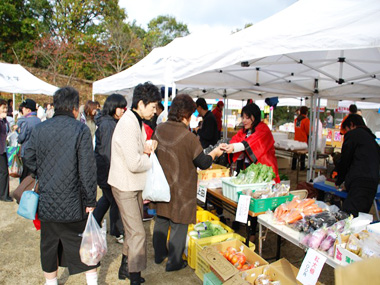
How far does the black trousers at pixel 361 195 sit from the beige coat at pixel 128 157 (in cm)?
236

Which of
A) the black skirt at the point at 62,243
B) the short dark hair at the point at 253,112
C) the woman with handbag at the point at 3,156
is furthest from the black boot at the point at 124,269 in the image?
the woman with handbag at the point at 3,156

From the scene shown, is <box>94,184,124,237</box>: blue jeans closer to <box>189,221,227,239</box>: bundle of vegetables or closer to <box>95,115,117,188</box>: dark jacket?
<box>95,115,117,188</box>: dark jacket

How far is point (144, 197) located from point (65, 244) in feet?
2.34

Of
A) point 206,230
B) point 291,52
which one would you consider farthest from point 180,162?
point 291,52

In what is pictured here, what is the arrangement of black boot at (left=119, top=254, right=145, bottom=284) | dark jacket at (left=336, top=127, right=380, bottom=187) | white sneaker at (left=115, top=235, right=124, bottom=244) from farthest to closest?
1. white sneaker at (left=115, top=235, right=124, bottom=244)
2. dark jacket at (left=336, top=127, right=380, bottom=187)
3. black boot at (left=119, top=254, right=145, bottom=284)

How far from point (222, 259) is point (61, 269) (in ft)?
6.04

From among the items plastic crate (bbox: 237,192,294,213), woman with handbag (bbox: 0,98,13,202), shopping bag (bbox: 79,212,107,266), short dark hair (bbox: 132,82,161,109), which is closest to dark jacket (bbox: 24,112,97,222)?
shopping bag (bbox: 79,212,107,266)

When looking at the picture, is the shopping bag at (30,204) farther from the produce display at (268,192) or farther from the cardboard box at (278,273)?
the produce display at (268,192)

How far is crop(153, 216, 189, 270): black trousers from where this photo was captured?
2.77m

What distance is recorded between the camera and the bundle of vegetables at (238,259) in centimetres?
244

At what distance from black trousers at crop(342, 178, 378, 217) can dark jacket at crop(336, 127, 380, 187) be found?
0.06 metres

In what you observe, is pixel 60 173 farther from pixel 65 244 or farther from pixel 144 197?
pixel 144 197

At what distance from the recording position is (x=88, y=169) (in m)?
2.00

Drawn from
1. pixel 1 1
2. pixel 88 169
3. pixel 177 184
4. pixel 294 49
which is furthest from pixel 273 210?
pixel 1 1
